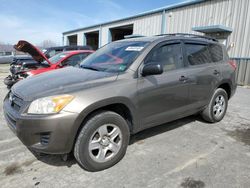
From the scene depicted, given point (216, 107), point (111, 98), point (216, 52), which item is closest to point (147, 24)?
point (216, 52)

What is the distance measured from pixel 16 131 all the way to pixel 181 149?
242 cm

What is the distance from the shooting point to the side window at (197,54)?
12.8ft

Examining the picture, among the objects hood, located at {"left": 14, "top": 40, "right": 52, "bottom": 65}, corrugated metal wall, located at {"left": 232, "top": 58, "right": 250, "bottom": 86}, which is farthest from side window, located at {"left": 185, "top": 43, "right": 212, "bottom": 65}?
corrugated metal wall, located at {"left": 232, "top": 58, "right": 250, "bottom": 86}

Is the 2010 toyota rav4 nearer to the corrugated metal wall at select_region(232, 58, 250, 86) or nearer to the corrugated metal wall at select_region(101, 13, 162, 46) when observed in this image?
the corrugated metal wall at select_region(232, 58, 250, 86)

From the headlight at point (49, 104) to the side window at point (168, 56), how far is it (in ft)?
4.74

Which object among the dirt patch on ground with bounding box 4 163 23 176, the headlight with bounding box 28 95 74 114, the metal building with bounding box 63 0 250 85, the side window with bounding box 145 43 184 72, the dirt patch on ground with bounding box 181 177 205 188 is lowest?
the dirt patch on ground with bounding box 4 163 23 176

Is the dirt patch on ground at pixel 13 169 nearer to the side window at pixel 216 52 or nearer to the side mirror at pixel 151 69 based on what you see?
the side mirror at pixel 151 69

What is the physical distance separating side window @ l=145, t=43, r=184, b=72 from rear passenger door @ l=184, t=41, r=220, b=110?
8.0 inches

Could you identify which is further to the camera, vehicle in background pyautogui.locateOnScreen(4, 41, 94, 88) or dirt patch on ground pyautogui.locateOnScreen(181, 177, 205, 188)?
vehicle in background pyautogui.locateOnScreen(4, 41, 94, 88)

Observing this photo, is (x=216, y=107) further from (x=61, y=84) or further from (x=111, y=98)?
(x=61, y=84)

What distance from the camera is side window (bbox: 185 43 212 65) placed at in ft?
12.8

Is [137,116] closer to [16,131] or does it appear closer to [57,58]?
[16,131]

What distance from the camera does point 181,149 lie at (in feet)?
11.2

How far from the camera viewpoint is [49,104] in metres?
2.42
